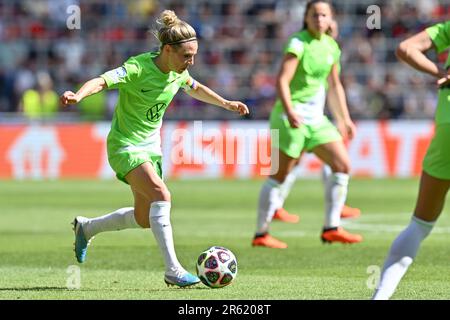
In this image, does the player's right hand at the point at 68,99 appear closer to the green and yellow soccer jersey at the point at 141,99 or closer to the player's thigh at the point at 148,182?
the green and yellow soccer jersey at the point at 141,99

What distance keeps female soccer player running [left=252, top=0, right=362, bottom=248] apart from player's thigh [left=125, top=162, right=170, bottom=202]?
11.4 ft

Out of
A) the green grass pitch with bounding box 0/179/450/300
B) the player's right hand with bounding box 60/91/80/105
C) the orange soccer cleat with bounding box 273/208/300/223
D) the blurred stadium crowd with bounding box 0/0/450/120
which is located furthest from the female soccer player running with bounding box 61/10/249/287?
the blurred stadium crowd with bounding box 0/0/450/120

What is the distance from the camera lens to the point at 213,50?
30031 millimetres

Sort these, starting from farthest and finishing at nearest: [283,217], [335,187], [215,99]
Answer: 1. [283,217]
2. [335,187]
3. [215,99]

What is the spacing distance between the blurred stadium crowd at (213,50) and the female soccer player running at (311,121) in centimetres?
1487

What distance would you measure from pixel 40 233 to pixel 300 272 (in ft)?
18.5

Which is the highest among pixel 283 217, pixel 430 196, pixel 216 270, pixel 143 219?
pixel 430 196

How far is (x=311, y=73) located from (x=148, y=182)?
167 inches

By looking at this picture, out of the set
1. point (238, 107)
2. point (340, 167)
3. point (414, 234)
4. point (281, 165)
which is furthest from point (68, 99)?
point (340, 167)

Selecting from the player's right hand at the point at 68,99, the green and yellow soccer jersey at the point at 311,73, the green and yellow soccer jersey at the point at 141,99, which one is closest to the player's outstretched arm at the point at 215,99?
the green and yellow soccer jersey at the point at 141,99

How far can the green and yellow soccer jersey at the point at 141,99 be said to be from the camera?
29.9 feet

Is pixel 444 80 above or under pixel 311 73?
above

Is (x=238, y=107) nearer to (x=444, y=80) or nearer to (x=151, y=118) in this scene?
(x=151, y=118)
